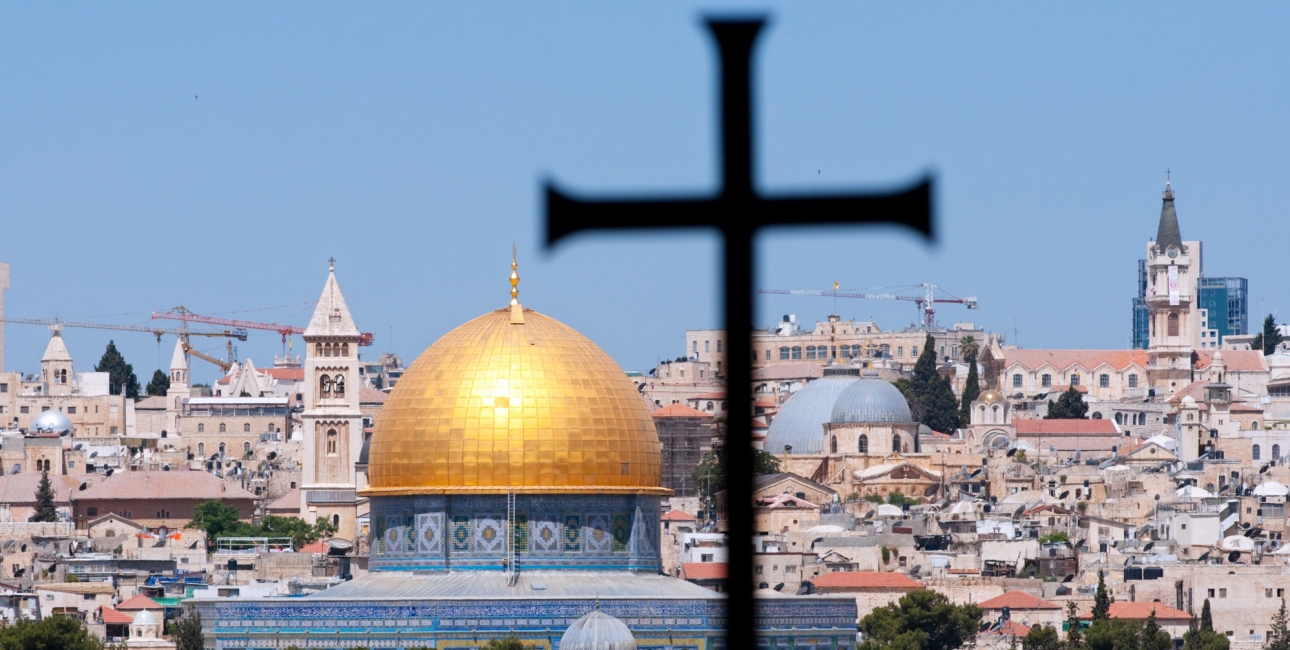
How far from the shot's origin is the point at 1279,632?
5488 cm

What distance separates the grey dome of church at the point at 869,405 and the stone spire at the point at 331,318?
15235 mm

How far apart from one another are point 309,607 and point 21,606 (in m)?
22.8

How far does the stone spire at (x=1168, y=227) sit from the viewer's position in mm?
122000

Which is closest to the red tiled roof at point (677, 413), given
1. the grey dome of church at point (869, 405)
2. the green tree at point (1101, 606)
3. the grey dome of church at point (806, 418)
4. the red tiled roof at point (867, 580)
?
the grey dome of church at point (806, 418)

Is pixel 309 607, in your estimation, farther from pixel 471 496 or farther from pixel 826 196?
pixel 826 196

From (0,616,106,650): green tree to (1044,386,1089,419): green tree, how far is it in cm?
6524

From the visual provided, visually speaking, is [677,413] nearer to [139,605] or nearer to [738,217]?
[139,605]

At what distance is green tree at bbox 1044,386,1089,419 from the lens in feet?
351

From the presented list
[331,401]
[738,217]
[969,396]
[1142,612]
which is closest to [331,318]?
[331,401]

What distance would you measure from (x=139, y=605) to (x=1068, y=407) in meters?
58.0

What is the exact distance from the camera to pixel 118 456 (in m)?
99.1

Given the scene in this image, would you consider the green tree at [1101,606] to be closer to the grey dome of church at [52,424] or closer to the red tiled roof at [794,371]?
the grey dome of church at [52,424]

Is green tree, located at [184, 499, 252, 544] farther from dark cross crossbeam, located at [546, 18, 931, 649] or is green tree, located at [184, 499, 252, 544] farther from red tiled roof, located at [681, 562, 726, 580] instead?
dark cross crossbeam, located at [546, 18, 931, 649]

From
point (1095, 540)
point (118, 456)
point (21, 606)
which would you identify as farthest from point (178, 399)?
point (21, 606)
